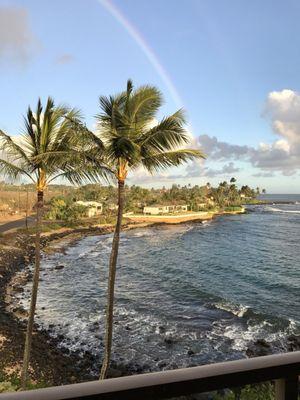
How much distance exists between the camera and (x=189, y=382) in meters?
1.60

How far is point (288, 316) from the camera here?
26672mm

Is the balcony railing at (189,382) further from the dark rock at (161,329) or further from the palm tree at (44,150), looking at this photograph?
the dark rock at (161,329)

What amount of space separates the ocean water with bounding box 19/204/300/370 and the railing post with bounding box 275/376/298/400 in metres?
18.7

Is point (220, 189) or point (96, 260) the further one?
point (220, 189)

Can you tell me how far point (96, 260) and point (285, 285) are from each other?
2503 centimetres

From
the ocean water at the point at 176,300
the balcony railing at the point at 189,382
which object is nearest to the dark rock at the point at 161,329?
the ocean water at the point at 176,300

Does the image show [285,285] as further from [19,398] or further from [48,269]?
[19,398]

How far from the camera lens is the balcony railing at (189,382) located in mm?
1446

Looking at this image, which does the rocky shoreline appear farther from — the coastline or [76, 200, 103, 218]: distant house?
the coastline

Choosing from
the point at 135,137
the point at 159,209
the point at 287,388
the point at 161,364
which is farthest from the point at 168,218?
the point at 287,388

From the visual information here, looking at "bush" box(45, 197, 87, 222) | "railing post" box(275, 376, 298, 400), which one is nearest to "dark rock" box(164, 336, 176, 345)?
"railing post" box(275, 376, 298, 400)

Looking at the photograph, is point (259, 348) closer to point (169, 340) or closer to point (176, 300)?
point (169, 340)

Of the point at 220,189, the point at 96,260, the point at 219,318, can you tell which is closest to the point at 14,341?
the point at 219,318

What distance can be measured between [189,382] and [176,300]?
101ft
